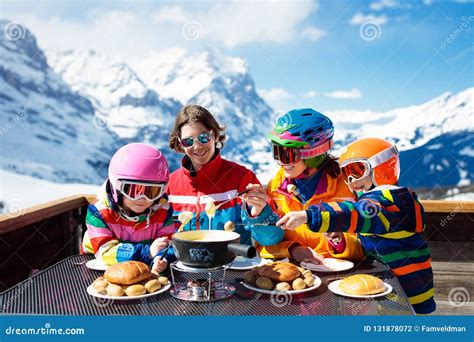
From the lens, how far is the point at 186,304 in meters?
1.62

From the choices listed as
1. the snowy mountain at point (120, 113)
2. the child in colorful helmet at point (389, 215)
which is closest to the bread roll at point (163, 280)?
the child in colorful helmet at point (389, 215)

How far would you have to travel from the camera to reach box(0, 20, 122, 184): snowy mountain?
57562 mm

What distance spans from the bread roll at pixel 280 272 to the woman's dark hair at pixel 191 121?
117 centimetres

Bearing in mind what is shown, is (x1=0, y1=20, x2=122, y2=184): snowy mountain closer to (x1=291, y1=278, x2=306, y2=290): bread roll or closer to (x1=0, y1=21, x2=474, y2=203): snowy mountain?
(x1=0, y1=21, x2=474, y2=203): snowy mountain

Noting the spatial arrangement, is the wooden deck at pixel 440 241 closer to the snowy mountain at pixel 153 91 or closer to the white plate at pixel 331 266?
the white plate at pixel 331 266

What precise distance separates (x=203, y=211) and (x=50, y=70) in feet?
233

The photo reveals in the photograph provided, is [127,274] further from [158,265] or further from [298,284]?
[298,284]

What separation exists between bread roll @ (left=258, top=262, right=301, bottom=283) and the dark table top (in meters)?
0.09

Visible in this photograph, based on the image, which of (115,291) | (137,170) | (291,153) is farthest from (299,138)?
(115,291)

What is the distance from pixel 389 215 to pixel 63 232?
99.1 inches

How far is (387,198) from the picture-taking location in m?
2.16

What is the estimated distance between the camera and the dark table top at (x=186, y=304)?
154 cm

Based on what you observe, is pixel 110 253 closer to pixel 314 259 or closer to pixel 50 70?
pixel 314 259

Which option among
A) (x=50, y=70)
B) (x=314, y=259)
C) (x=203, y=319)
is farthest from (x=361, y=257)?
(x=50, y=70)
